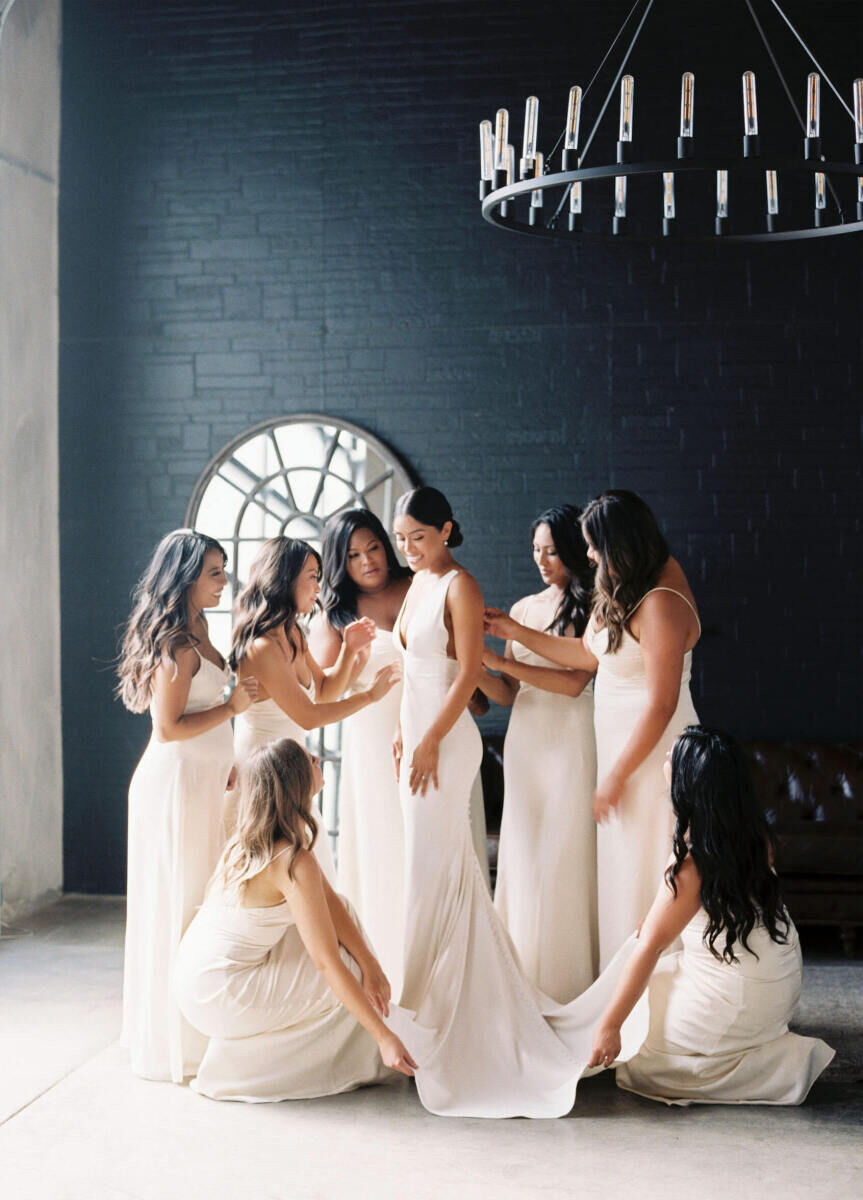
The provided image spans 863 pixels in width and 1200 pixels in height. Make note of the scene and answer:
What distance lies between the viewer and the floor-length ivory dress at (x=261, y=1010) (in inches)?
143

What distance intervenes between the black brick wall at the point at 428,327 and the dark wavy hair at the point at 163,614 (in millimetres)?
2498

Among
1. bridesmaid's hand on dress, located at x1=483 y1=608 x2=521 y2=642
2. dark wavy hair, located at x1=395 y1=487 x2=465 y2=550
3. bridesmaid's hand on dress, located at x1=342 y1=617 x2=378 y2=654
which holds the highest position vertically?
dark wavy hair, located at x1=395 y1=487 x2=465 y2=550

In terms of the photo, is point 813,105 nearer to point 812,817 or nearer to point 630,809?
point 630,809

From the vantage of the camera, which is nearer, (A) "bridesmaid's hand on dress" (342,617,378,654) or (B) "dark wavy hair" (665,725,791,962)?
(B) "dark wavy hair" (665,725,791,962)

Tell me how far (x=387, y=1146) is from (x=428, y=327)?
4084mm

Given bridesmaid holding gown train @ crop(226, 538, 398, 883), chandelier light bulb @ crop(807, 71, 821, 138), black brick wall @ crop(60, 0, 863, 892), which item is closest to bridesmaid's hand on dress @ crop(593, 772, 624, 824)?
bridesmaid holding gown train @ crop(226, 538, 398, 883)

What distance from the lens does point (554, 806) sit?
4.32 m

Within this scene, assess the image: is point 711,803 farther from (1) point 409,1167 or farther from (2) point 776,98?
(2) point 776,98

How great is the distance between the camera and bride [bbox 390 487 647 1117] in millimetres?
3686

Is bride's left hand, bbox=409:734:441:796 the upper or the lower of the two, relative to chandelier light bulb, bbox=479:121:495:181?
lower

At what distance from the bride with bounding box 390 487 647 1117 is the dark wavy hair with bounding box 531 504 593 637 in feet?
1.35

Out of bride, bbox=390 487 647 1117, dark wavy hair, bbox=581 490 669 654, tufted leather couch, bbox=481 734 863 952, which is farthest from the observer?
tufted leather couch, bbox=481 734 863 952

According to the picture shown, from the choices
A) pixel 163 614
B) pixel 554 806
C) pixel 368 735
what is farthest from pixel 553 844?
pixel 163 614

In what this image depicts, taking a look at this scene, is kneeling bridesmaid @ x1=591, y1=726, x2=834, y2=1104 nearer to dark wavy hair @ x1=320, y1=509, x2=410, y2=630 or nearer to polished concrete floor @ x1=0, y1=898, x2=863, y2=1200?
polished concrete floor @ x1=0, y1=898, x2=863, y2=1200
